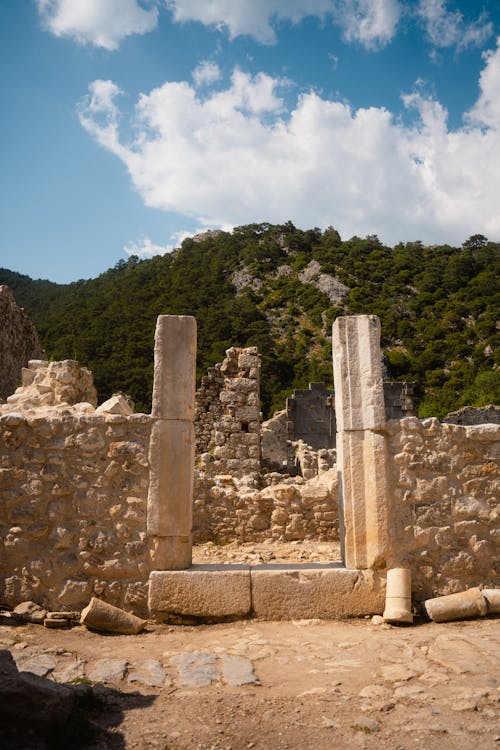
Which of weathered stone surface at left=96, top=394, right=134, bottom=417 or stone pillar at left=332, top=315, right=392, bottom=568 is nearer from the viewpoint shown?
stone pillar at left=332, top=315, right=392, bottom=568

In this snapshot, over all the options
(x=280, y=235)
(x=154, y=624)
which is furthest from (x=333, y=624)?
(x=280, y=235)

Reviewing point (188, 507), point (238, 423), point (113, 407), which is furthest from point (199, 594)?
point (238, 423)

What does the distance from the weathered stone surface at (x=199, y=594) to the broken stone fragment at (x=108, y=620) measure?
253 millimetres

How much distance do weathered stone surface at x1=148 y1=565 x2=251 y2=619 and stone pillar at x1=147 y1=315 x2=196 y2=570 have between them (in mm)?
141

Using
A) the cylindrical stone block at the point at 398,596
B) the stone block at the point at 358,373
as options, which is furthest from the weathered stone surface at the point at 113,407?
the cylindrical stone block at the point at 398,596

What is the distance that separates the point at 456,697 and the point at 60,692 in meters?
2.12

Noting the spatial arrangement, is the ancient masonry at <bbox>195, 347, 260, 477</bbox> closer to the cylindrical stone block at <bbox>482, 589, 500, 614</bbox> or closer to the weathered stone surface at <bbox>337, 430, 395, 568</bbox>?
the weathered stone surface at <bbox>337, 430, 395, 568</bbox>

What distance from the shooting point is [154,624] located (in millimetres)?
4574

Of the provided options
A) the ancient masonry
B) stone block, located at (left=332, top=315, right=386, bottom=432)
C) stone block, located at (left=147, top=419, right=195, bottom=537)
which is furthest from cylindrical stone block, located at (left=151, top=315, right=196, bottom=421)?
the ancient masonry

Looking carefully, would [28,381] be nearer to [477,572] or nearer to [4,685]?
[4,685]

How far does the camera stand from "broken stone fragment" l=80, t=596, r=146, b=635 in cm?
437

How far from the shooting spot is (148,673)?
3.51 metres

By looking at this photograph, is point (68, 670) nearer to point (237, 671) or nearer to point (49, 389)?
point (237, 671)

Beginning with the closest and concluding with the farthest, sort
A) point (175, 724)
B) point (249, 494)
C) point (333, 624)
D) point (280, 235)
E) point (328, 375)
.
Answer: point (175, 724) → point (333, 624) → point (249, 494) → point (328, 375) → point (280, 235)
